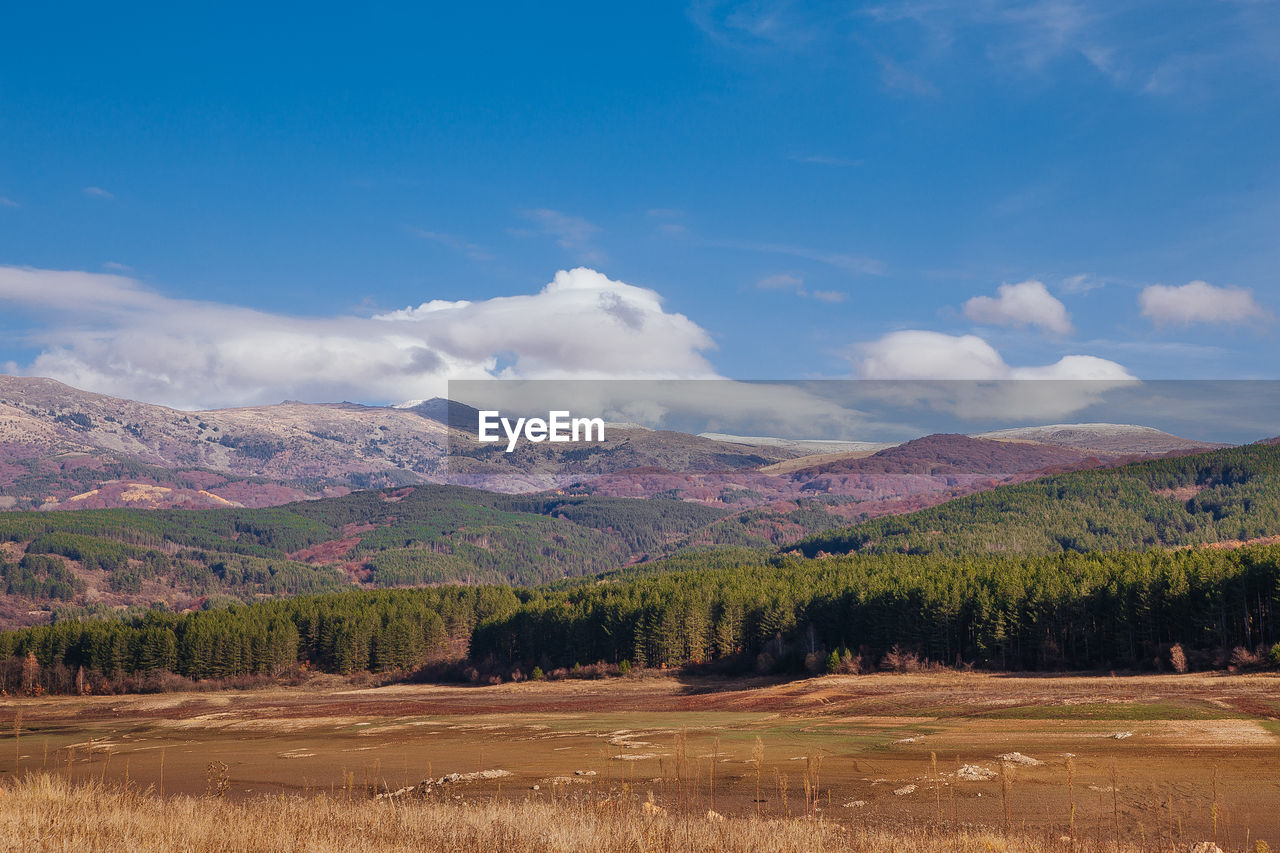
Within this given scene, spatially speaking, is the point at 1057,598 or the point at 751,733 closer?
the point at 751,733

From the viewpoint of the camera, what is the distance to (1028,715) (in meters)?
57.9

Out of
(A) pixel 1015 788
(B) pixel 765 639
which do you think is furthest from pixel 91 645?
(A) pixel 1015 788

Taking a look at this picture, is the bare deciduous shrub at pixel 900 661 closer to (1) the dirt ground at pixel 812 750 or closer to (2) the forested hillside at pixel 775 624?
(2) the forested hillside at pixel 775 624

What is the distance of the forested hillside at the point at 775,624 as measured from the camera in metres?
98.3

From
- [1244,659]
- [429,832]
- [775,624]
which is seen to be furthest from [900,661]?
[429,832]

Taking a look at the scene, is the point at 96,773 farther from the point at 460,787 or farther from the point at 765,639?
the point at 765,639

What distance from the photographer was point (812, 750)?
47.5m

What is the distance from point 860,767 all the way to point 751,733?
17487mm

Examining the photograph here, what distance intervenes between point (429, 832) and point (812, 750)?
88.7ft

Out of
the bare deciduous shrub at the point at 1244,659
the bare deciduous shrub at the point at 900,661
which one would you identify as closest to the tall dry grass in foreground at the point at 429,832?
the bare deciduous shrub at the point at 1244,659

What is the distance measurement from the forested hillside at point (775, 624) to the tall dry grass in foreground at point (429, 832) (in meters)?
75.1

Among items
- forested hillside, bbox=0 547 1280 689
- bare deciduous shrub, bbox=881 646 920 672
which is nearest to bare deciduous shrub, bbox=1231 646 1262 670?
forested hillside, bbox=0 547 1280 689

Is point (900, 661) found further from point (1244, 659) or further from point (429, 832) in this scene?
point (429, 832)

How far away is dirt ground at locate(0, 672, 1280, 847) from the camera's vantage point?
31.8 meters
